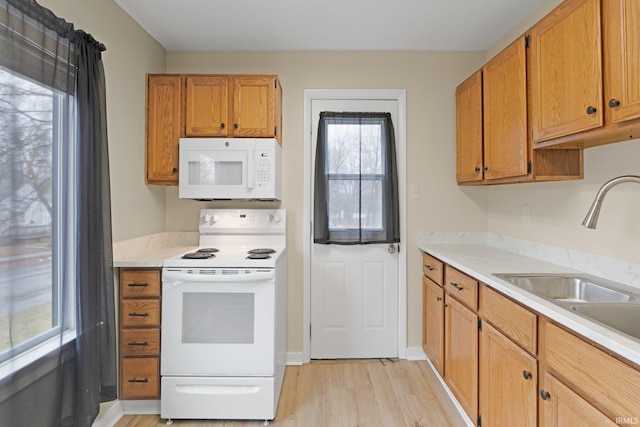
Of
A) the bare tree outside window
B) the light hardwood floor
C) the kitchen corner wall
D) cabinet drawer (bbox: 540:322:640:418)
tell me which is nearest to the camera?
cabinet drawer (bbox: 540:322:640:418)

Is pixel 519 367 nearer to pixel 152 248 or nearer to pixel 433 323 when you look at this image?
pixel 433 323

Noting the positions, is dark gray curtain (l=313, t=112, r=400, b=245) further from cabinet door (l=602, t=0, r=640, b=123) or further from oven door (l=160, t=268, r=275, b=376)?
cabinet door (l=602, t=0, r=640, b=123)

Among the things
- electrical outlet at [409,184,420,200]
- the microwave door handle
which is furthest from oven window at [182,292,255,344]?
electrical outlet at [409,184,420,200]

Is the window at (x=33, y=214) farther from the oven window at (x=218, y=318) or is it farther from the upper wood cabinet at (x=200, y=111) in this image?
the upper wood cabinet at (x=200, y=111)

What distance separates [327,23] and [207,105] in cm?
105

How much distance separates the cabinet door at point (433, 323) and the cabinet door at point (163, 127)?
211 cm

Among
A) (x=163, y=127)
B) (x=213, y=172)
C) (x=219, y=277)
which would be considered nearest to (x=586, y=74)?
(x=219, y=277)

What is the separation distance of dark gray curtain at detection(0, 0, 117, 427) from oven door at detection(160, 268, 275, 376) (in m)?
0.31

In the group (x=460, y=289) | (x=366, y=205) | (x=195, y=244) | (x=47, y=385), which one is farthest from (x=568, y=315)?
(x=195, y=244)

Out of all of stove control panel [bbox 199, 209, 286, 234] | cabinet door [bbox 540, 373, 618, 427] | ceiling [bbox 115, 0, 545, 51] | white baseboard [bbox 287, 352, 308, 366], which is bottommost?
white baseboard [bbox 287, 352, 308, 366]

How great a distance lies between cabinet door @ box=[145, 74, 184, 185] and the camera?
8.15 feet

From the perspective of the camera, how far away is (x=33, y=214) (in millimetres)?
1437

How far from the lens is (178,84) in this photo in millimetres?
2477

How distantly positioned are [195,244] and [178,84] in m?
1.25
